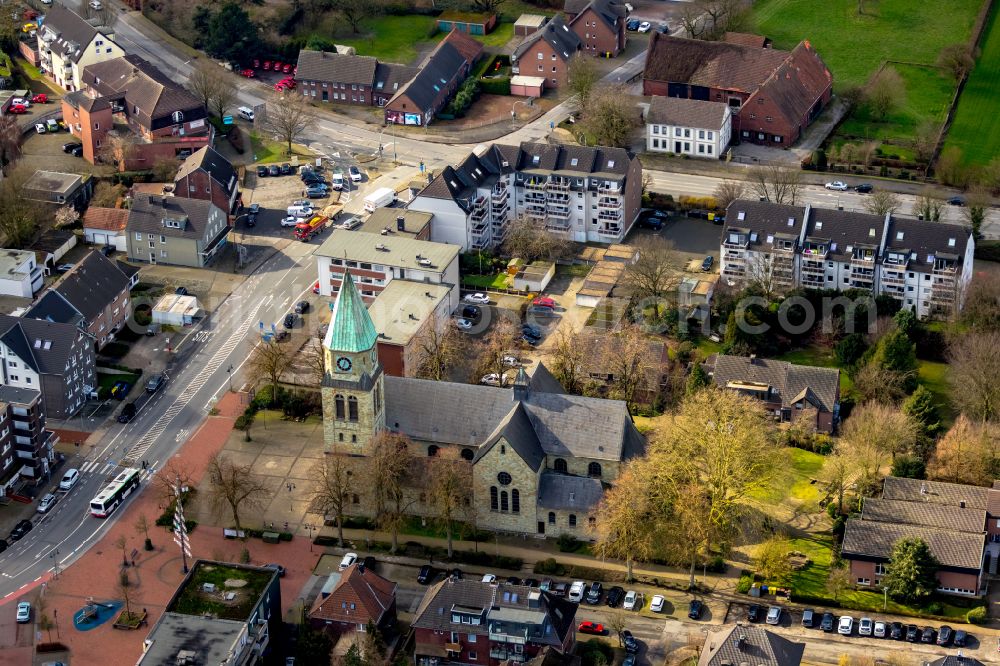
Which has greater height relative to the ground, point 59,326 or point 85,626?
point 59,326

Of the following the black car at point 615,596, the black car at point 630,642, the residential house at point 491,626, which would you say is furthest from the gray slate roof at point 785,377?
the residential house at point 491,626

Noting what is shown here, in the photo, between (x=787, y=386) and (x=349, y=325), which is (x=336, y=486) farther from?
(x=787, y=386)

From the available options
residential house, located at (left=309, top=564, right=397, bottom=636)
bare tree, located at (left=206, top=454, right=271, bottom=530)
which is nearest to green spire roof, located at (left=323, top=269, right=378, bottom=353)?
bare tree, located at (left=206, top=454, right=271, bottom=530)

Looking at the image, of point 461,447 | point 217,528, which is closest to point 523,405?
point 461,447

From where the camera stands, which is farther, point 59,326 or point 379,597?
point 59,326

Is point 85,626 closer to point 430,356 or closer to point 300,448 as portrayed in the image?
point 300,448

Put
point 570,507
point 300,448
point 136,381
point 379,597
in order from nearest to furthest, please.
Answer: point 379,597, point 570,507, point 300,448, point 136,381

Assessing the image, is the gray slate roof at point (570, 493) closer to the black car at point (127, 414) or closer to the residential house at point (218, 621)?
the residential house at point (218, 621)

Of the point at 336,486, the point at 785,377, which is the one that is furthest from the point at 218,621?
the point at 785,377
